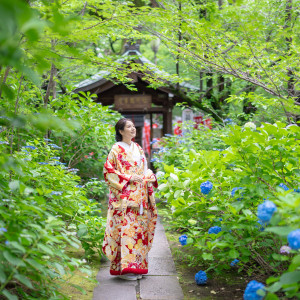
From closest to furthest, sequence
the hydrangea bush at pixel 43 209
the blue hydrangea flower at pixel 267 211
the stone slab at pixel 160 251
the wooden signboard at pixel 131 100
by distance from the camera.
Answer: the blue hydrangea flower at pixel 267 211 < the hydrangea bush at pixel 43 209 < the stone slab at pixel 160 251 < the wooden signboard at pixel 131 100

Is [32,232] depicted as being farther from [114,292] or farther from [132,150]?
[132,150]

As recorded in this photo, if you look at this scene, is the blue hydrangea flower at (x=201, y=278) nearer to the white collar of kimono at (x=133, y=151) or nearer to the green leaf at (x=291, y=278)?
the white collar of kimono at (x=133, y=151)

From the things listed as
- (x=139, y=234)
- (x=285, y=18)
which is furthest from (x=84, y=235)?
(x=285, y=18)

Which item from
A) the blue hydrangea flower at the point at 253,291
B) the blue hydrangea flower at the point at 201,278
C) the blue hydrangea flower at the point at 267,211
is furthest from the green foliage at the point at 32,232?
the blue hydrangea flower at the point at 201,278

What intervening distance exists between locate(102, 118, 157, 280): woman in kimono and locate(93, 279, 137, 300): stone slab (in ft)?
0.81

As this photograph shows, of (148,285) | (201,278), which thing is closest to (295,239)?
(201,278)

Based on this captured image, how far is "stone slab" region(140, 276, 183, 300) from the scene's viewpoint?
3.06 m

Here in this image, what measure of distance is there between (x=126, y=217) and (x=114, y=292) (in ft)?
2.59

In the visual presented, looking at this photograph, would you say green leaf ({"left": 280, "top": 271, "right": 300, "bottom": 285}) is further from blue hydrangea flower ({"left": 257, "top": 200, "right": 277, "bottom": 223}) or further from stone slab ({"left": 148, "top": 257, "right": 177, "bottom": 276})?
stone slab ({"left": 148, "top": 257, "right": 177, "bottom": 276})

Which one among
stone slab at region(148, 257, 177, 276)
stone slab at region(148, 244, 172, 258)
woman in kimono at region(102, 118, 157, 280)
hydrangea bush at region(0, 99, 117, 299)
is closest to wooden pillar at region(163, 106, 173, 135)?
hydrangea bush at region(0, 99, 117, 299)

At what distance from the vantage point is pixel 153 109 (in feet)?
37.6

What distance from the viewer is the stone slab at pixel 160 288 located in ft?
10.0

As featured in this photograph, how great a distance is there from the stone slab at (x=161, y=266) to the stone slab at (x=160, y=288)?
0.16m

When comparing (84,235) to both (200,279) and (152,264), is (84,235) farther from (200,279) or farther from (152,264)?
(200,279)
